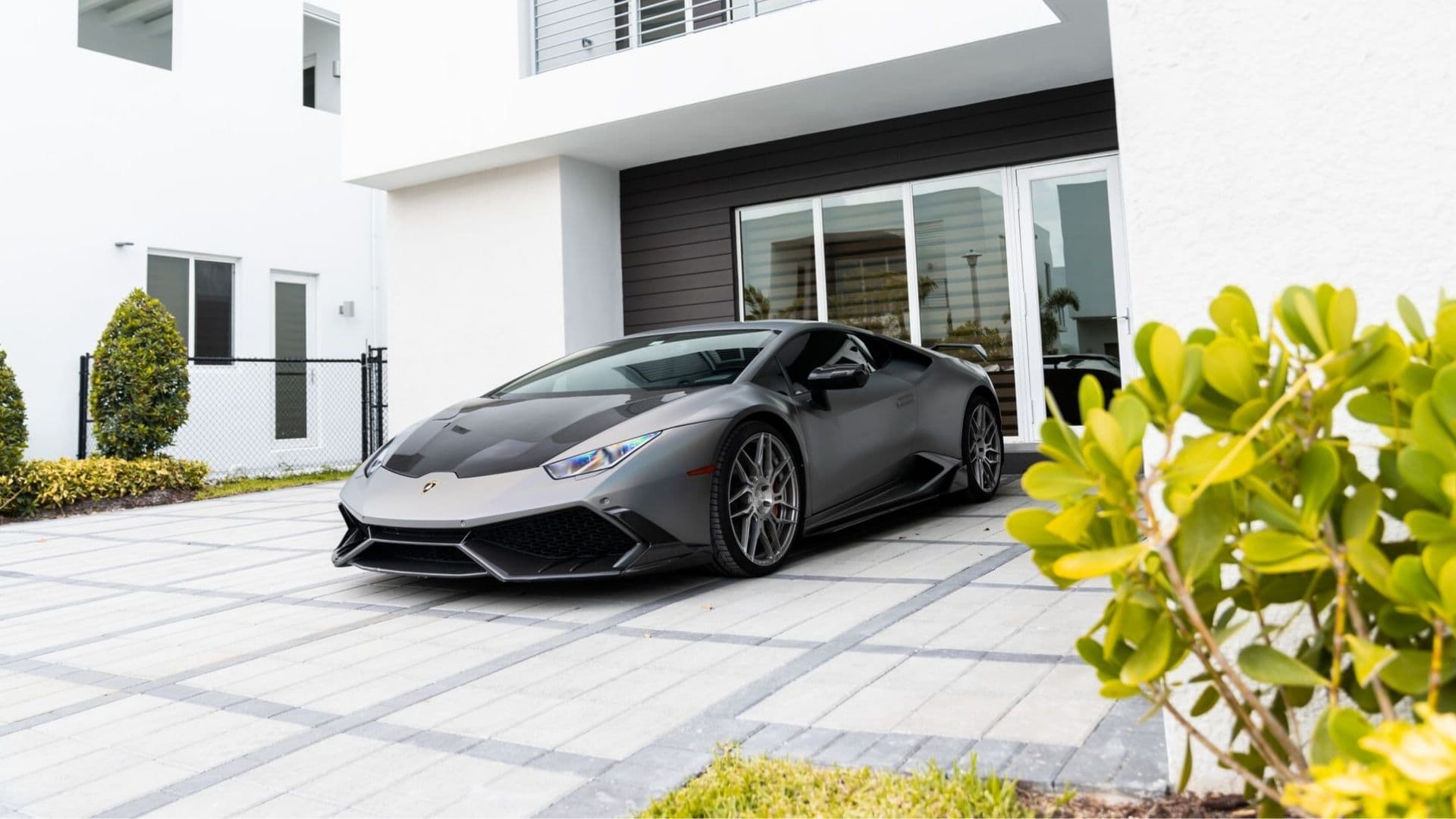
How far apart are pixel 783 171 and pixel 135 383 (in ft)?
21.2

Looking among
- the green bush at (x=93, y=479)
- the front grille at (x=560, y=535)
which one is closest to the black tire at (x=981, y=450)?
the front grille at (x=560, y=535)

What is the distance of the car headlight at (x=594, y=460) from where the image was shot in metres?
3.68

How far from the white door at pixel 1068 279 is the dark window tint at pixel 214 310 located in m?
8.96

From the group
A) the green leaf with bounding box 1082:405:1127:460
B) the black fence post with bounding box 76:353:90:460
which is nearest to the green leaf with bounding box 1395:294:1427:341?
the green leaf with bounding box 1082:405:1127:460

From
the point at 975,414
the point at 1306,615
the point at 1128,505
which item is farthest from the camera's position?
the point at 975,414

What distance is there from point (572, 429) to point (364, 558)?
1.02 m

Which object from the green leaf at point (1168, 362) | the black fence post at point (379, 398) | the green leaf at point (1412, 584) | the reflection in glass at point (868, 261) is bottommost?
the green leaf at point (1412, 584)

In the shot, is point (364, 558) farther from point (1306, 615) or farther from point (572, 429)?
point (1306, 615)

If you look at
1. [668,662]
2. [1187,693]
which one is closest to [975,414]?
[668,662]

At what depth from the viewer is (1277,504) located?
1.15 m

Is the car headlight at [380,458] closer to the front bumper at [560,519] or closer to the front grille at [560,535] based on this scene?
the front bumper at [560,519]

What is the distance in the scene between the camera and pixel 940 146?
8164mm

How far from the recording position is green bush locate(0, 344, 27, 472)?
814cm

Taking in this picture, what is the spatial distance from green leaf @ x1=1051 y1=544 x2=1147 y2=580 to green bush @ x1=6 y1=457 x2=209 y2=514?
9.34m
